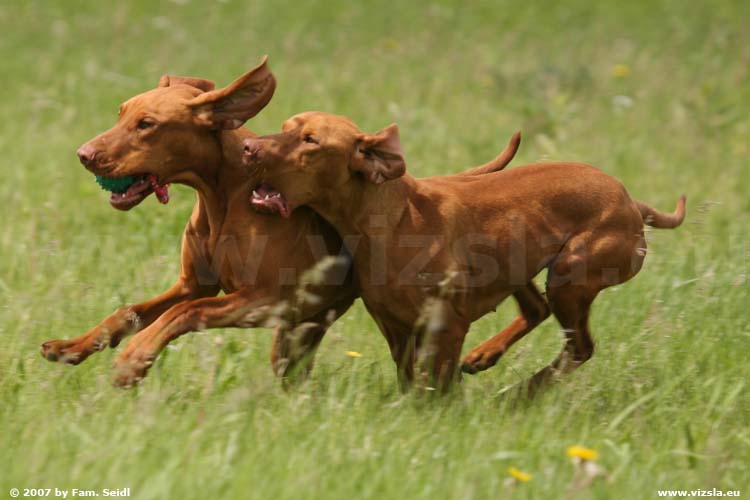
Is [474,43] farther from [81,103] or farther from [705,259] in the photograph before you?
[705,259]

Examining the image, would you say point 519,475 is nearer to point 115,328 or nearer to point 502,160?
point 115,328

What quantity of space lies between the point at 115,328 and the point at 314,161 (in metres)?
0.99

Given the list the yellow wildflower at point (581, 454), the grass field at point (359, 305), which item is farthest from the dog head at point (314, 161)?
the yellow wildflower at point (581, 454)

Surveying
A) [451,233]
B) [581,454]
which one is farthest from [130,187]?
Result: [581,454]

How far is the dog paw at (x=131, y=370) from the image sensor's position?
4656 mm

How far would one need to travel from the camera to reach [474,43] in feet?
41.0

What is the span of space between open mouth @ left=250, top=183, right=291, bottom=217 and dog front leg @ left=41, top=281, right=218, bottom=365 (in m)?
0.56

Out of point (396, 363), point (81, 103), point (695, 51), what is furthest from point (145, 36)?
point (396, 363)

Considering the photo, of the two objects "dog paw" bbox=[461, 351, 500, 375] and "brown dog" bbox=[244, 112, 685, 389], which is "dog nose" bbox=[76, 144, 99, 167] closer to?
"brown dog" bbox=[244, 112, 685, 389]

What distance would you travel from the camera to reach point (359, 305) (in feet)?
21.2

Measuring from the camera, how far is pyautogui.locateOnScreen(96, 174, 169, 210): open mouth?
4738 mm

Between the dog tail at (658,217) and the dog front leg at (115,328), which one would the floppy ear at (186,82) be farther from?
the dog tail at (658,217)

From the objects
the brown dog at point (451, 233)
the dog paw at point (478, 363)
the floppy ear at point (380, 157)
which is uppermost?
the floppy ear at point (380, 157)

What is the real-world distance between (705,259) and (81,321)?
3327mm
